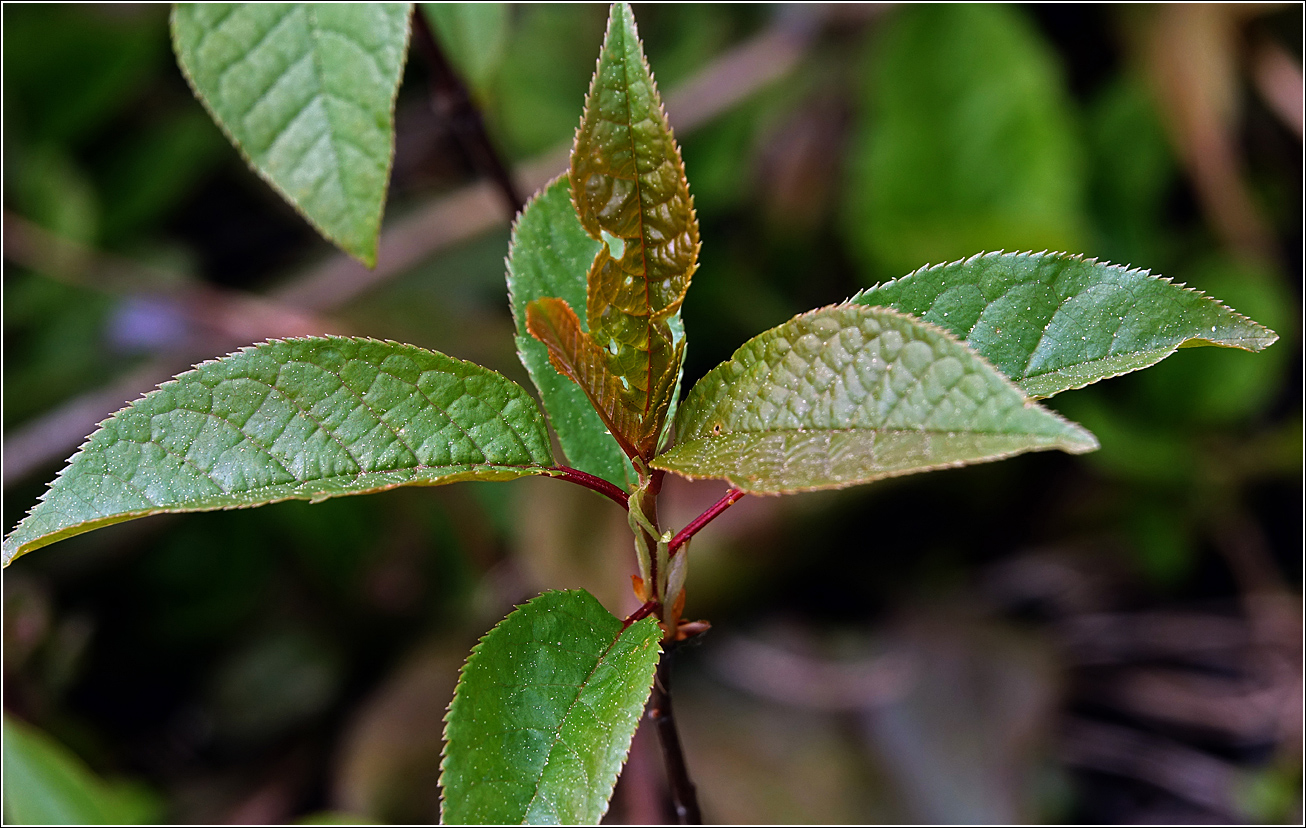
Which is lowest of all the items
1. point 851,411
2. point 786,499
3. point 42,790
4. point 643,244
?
point 786,499

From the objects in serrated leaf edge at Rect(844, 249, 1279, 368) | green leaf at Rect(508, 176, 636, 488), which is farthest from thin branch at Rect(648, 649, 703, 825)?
Result: serrated leaf edge at Rect(844, 249, 1279, 368)

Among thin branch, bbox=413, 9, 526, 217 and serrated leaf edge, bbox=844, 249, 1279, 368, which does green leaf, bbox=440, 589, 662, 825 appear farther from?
thin branch, bbox=413, 9, 526, 217

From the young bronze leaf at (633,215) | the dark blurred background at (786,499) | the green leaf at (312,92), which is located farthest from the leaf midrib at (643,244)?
the dark blurred background at (786,499)

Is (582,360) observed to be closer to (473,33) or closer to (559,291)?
(559,291)

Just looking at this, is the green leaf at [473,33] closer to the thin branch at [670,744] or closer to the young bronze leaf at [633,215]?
the young bronze leaf at [633,215]

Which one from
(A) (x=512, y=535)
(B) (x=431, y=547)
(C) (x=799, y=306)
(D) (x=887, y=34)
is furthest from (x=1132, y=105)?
(B) (x=431, y=547)

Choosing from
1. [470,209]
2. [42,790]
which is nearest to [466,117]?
[470,209]

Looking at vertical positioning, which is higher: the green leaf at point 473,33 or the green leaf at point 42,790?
the green leaf at point 473,33
